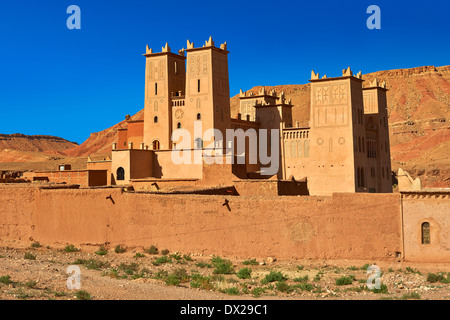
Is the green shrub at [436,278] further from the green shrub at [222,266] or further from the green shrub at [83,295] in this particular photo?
the green shrub at [83,295]

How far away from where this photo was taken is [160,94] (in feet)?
158

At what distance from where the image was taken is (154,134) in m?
48.5

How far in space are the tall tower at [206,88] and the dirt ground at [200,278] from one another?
2405cm

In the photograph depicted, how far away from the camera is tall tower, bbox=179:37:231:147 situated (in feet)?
150

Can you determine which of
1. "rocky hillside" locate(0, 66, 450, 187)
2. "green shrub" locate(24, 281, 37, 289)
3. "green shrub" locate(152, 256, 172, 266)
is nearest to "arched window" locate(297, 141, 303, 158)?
"rocky hillside" locate(0, 66, 450, 187)

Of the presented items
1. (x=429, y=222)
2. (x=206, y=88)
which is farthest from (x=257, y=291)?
(x=206, y=88)

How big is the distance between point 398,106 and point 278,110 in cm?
7331

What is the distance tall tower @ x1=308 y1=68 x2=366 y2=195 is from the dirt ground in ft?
78.9

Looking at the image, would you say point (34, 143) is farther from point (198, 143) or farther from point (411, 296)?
point (411, 296)

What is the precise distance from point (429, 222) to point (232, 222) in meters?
6.43

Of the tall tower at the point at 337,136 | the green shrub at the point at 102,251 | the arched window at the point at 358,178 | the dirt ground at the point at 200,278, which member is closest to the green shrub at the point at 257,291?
the dirt ground at the point at 200,278

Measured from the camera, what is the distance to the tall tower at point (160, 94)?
47.9 m
